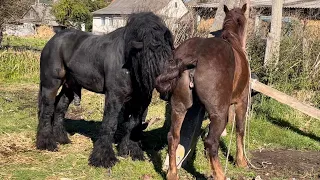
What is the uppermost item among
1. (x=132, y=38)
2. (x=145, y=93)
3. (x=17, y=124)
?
(x=132, y=38)

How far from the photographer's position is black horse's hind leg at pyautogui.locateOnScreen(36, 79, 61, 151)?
19.5ft

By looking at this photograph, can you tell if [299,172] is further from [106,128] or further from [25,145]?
[25,145]

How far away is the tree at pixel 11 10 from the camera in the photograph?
20.0 meters

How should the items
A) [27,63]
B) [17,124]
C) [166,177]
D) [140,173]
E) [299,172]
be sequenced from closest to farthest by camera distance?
[166,177]
[140,173]
[299,172]
[17,124]
[27,63]

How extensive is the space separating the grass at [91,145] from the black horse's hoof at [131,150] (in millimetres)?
131

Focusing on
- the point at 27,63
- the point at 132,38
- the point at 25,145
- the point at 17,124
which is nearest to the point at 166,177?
the point at 132,38

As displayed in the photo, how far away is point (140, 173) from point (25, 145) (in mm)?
2249

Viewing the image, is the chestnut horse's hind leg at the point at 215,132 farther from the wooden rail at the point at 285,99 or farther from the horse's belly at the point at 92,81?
the wooden rail at the point at 285,99

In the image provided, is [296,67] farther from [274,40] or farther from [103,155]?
[103,155]

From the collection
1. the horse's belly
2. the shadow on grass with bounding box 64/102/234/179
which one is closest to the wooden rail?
the shadow on grass with bounding box 64/102/234/179

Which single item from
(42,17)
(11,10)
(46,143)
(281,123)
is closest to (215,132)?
(46,143)

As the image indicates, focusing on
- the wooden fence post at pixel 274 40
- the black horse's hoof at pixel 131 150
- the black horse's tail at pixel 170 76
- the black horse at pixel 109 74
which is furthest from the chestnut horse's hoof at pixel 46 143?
the wooden fence post at pixel 274 40

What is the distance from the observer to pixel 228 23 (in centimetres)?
509

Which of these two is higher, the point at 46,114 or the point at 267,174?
the point at 46,114
